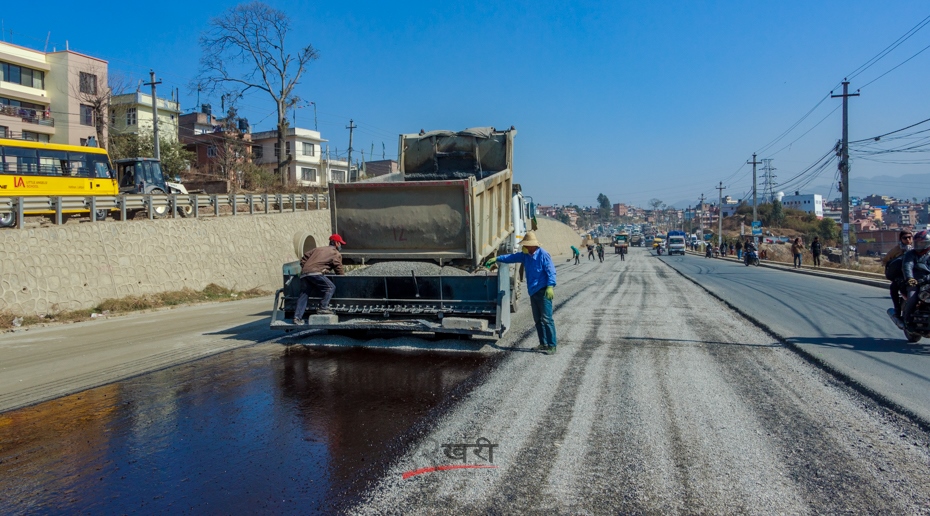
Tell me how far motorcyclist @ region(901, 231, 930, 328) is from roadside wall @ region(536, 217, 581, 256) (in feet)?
186

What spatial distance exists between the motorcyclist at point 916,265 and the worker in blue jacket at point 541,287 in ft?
16.2

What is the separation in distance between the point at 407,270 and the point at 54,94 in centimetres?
4137

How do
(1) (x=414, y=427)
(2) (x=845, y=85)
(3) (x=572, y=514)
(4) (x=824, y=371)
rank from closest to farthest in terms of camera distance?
1. (3) (x=572, y=514)
2. (1) (x=414, y=427)
3. (4) (x=824, y=371)
4. (2) (x=845, y=85)

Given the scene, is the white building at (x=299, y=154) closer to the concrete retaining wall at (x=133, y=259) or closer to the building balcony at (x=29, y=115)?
the building balcony at (x=29, y=115)

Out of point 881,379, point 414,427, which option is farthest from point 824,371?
point 414,427

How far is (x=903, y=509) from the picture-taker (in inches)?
137

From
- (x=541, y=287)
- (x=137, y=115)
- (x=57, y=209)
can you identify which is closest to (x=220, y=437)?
(x=541, y=287)

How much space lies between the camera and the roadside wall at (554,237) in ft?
226

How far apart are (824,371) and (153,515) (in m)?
6.98

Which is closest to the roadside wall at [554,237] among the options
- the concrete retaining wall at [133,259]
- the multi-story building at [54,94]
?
the multi-story building at [54,94]

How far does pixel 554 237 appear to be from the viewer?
2943 inches

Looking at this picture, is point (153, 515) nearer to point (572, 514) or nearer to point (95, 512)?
point (95, 512)

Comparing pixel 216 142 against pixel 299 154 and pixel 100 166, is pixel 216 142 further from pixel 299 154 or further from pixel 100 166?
pixel 100 166

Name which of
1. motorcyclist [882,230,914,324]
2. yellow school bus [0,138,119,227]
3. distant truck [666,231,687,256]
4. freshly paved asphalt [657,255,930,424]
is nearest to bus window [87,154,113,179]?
yellow school bus [0,138,119,227]
